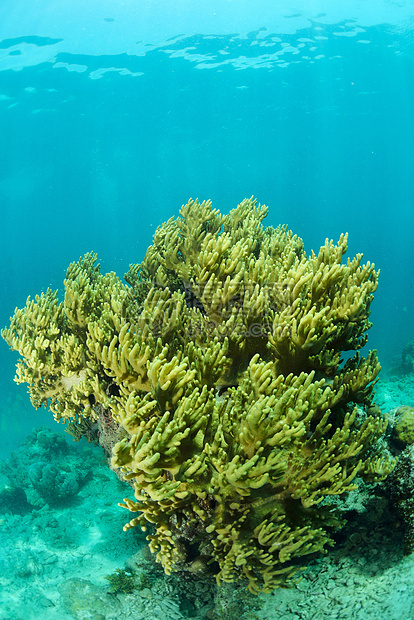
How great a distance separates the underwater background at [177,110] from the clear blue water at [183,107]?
0.19m

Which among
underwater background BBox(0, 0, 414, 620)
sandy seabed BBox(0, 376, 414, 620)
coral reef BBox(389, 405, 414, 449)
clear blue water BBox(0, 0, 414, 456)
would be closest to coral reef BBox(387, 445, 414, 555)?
sandy seabed BBox(0, 376, 414, 620)

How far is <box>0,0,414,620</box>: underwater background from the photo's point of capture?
92.8ft

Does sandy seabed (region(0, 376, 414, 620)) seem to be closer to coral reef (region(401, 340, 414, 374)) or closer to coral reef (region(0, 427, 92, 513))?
coral reef (region(0, 427, 92, 513))

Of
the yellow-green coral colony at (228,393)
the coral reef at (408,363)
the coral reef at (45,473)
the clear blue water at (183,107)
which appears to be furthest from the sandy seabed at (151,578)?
the clear blue water at (183,107)

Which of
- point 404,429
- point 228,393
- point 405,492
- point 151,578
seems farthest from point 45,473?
point 405,492

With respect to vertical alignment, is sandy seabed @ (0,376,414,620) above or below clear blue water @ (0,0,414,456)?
below

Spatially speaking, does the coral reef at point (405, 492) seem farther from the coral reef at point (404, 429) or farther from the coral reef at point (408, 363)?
the coral reef at point (408, 363)

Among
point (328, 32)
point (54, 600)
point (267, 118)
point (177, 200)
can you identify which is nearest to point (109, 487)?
point (54, 600)

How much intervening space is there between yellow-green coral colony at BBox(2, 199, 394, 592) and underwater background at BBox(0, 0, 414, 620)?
3.62ft

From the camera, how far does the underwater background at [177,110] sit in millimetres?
28281

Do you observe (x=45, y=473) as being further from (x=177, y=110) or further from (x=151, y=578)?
(x=177, y=110)

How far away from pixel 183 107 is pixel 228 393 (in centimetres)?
5110

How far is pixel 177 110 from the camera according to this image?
156ft

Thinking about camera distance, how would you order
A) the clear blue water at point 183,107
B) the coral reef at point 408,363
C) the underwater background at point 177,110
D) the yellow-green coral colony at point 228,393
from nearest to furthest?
the yellow-green coral colony at point 228,393
the coral reef at point 408,363
the underwater background at point 177,110
the clear blue water at point 183,107
